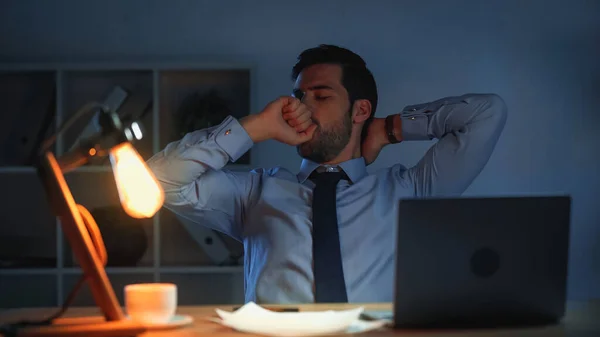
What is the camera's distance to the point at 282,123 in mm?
2656

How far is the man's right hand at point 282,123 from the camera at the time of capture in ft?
8.52

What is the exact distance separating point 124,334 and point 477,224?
2.35 ft

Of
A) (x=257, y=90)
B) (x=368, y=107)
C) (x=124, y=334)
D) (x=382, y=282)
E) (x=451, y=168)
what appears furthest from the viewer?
(x=257, y=90)

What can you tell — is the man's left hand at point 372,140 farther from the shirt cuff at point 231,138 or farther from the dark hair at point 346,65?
the shirt cuff at point 231,138

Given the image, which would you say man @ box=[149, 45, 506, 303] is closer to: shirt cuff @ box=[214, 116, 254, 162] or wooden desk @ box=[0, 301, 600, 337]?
shirt cuff @ box=[214, 116, 254, 162]

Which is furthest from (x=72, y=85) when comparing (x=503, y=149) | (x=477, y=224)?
(x=477, y=224)

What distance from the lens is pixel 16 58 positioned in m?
3.72

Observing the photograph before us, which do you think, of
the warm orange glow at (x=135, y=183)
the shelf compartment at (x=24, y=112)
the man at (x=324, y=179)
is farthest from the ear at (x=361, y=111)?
the warm orange glow at (x=135, y=183)

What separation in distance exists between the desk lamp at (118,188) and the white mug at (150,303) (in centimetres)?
3

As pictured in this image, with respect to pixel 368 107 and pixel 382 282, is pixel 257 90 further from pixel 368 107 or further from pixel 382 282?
pixel 382 282

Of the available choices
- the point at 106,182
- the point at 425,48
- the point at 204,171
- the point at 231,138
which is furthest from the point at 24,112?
the point at 425,48

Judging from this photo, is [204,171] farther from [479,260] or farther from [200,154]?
[479,260]

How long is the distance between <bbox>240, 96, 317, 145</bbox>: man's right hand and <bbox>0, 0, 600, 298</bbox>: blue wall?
38.5 inches

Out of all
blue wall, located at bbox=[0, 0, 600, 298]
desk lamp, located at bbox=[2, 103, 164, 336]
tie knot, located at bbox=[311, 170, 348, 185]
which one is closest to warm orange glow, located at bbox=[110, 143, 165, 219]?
desk lamp, located at bbox=[2, 103, 164, 336]
